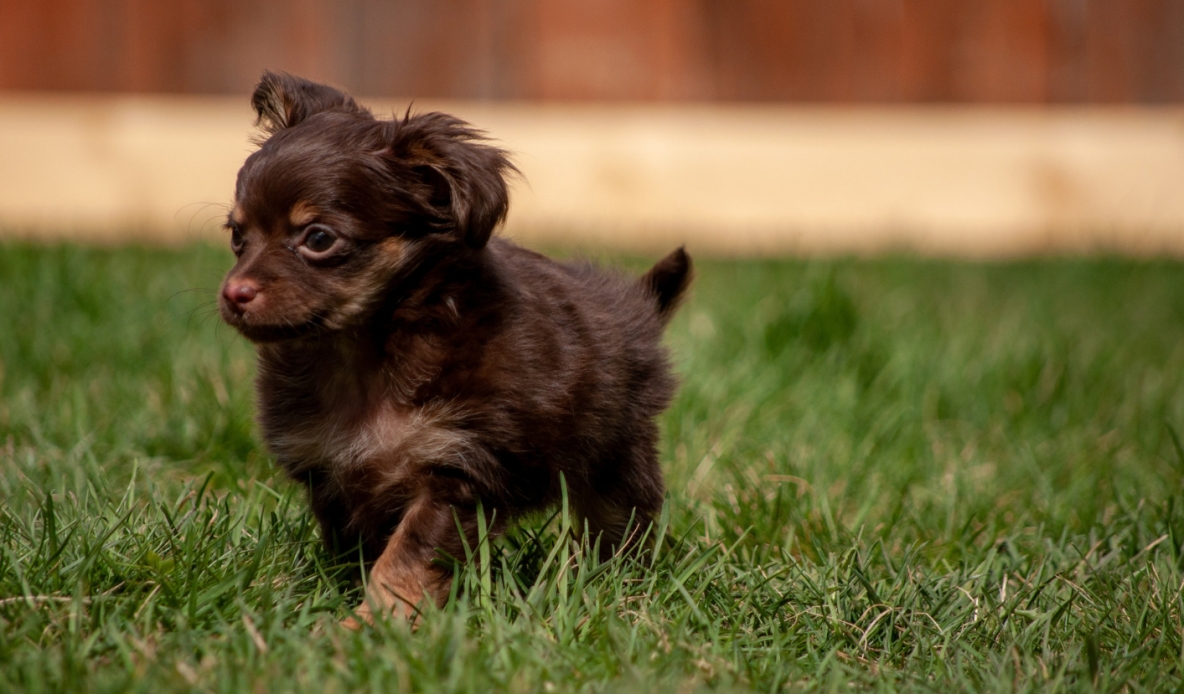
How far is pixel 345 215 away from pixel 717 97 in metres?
5.52

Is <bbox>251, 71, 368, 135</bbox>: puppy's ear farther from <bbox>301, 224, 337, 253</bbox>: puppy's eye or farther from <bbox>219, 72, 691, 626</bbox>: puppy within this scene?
<bbox>301, 224, 337, 253</bbox>: puppy's eye

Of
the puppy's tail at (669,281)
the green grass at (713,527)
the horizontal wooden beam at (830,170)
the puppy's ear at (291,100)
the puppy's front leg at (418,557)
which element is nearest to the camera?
the green grass at (713,527)

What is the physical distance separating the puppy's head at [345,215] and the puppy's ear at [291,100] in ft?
0.52

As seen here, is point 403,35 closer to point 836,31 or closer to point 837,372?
point 836,31

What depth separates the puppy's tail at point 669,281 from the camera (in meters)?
2.77

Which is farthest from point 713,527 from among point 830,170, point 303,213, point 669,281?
point 830,170

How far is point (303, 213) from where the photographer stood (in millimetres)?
2104

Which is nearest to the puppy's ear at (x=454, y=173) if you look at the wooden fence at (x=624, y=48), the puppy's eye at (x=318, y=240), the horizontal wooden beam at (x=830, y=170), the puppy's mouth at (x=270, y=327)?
the puppy's eye at (x=318, y=240)

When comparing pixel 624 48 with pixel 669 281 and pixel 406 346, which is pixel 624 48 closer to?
pixel 669 281

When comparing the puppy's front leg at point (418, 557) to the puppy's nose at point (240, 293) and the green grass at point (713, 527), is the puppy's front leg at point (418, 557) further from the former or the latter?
the puppy's nose at point (240, 293)

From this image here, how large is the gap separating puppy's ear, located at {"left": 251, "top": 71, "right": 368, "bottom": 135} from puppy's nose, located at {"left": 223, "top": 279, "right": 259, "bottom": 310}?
0.46 m

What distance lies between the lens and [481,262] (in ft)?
7.45

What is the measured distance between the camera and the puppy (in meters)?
2.11

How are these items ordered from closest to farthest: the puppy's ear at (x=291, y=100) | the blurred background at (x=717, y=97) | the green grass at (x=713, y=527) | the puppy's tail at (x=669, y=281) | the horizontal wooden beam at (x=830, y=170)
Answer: the green grass at (x=713, y=527)
the puppy's ear at (x=291, y=100)
the puppy's tail at (x=669, y=281)
the blurred background at (x=717, y=97)
the horizontal wooden beam at (x=830, y=170)
